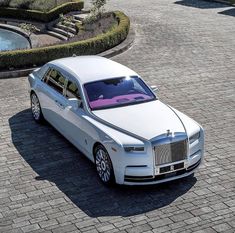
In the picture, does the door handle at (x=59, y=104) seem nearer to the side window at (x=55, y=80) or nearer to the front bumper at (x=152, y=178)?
the side window at (x=55, y=80)

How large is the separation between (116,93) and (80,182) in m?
2.04

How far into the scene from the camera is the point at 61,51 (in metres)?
17.6

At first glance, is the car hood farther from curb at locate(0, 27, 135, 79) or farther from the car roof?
curb at locate(0, 27, 135, 79)

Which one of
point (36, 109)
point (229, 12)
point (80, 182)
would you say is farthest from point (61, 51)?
point (229, 12)

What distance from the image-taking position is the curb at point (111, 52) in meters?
16.3

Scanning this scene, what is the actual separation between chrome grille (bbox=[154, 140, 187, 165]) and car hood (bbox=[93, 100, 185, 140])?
0.25 metres

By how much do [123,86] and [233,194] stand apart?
323cm

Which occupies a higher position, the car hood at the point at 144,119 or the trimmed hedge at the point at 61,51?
the car hood at the point at 144,119

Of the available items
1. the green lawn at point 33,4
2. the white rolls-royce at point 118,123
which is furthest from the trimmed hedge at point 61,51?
the green lawn at point 33,4

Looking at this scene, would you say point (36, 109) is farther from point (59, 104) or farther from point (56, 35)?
point (56, 35)

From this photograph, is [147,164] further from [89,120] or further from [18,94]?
[18,94]

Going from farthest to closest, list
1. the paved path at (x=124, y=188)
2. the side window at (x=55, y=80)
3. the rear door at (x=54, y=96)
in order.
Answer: the side window at (x=55, y=80) < the rear door at (x=54, y=96) < the paved path at (x=124, y=188)

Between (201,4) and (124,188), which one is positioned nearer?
(124,188)

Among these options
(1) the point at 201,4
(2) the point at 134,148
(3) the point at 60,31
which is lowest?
(3) the point at 60,31
